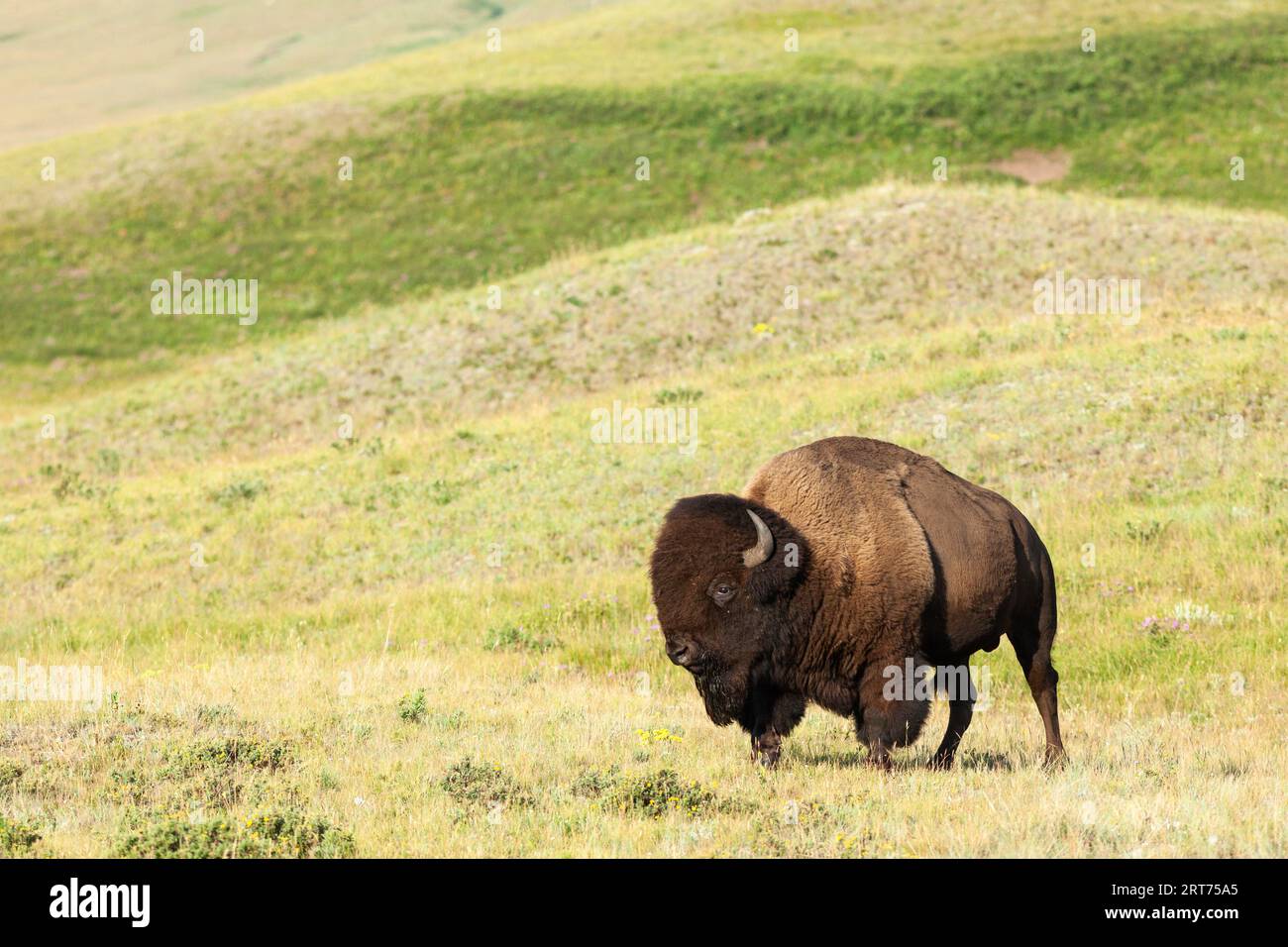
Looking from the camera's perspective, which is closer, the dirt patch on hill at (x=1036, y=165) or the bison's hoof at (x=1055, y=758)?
the bison's hoof at (x=1055, y=758)

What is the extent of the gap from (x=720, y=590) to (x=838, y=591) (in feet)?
2.83

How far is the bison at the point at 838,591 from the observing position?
8289 millimetres

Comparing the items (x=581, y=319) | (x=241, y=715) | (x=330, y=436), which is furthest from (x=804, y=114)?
(x=241, y=715)

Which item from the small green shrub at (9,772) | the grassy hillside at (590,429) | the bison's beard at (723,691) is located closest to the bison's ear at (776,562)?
the bison's beard at (723,691)

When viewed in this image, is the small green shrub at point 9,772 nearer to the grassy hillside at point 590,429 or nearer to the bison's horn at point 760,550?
the grassy hillside at point 590,429

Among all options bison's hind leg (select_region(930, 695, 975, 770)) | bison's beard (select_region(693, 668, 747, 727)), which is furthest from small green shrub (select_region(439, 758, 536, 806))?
bison's hind leg (select_region(930, 695, 975, 770))

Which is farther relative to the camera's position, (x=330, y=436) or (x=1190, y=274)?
(x=1190, y=274)

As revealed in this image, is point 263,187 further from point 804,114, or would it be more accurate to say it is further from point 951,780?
point 951,780

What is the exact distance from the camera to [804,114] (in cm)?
5388

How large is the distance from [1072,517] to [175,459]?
1898 centimetres

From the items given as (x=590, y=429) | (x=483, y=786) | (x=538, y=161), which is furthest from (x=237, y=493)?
(x=538, y=161)

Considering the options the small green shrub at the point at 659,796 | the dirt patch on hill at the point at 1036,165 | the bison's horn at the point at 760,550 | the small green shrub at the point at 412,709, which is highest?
the dirt patch on hill at the point at 1036,165

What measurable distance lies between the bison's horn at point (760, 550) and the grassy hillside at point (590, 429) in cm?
142

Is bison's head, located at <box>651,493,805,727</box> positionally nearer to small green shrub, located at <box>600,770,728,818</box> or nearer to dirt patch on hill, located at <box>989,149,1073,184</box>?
small green shrub, located at <box>600,770,728,818</box>
